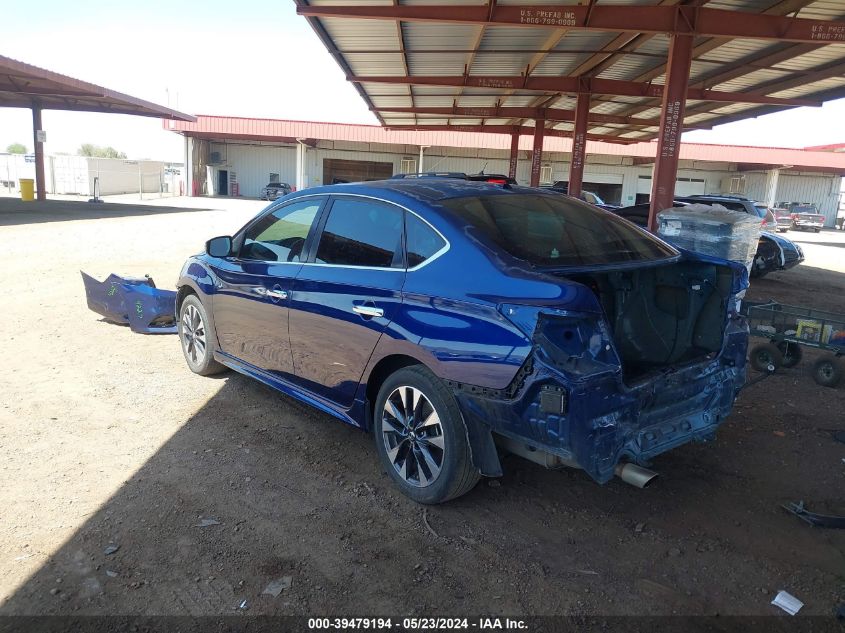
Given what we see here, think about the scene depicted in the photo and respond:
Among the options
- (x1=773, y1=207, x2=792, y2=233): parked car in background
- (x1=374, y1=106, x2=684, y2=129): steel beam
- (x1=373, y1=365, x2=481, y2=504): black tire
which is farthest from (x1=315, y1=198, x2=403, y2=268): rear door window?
(x1=773, y1=207, x2=792, y2=233): parked car in background

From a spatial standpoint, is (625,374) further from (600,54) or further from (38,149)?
(38,149)

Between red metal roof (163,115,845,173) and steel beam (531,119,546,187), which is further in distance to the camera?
red metal roof (163,115,845,173)

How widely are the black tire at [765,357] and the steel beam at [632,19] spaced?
5.57 m

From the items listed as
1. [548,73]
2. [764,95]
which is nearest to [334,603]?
[548,73]

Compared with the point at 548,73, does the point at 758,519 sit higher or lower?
lower

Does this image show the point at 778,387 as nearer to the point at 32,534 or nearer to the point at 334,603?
the point at 334,603

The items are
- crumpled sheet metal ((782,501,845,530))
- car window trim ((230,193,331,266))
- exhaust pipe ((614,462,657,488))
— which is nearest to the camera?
exhaust pipe ((614,462,657,488))

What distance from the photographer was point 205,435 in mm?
4145

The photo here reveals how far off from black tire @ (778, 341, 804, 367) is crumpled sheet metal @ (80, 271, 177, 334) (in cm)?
626

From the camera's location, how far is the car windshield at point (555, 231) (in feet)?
10.6

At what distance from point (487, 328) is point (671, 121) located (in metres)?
8.79

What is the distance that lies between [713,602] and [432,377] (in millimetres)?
1598

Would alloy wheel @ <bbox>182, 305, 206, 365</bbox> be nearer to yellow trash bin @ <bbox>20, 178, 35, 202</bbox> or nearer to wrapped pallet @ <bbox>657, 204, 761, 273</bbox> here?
wrapped pallet @ <bbox>657, 204, 761, 273</bbox>

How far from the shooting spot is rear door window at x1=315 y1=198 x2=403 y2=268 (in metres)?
3.50
